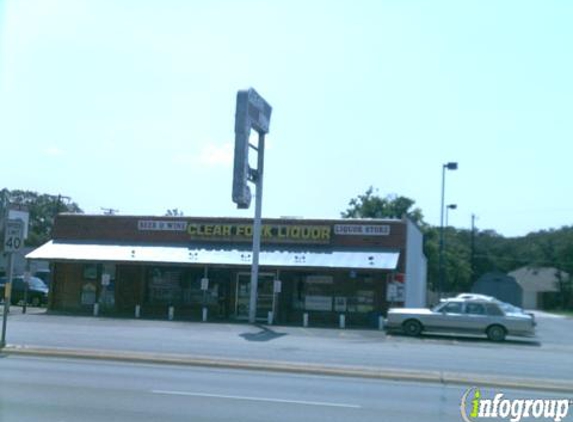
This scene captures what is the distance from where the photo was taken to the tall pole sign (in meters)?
31.4

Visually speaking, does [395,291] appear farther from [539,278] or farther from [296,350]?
[539,278]

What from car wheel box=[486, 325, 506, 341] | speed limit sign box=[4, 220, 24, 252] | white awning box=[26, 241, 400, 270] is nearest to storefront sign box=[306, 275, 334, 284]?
white awning box=[26, 241, 400, 270]

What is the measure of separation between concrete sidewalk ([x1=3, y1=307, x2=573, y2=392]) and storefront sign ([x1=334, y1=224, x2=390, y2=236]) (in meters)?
5.65

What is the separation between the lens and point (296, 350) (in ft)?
67.1

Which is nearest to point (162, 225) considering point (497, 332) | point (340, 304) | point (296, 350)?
point (340, 304)

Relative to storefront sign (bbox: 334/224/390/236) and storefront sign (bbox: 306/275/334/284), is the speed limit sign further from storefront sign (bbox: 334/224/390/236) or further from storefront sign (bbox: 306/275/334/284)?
storefront sign (bbox: 334/224/390/236)

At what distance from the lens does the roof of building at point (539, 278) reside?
9138cm

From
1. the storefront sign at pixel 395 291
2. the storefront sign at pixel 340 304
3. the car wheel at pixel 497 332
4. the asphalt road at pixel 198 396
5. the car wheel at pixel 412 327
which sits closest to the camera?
the asphalt road at pixel 198 396

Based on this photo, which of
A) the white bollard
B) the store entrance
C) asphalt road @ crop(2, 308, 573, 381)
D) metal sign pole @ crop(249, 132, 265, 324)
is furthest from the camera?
the store entrance

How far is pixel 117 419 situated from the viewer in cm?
962

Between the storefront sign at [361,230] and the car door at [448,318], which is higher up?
the storefront sign at [361,230]

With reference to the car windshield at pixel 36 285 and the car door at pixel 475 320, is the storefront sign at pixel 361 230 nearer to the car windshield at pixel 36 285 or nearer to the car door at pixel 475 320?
the car door at pixel 475 320

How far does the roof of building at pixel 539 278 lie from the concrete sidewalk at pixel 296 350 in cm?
6686

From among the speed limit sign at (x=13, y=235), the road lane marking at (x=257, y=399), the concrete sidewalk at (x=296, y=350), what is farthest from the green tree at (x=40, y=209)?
the road lane marking at (x=257, y=399)
